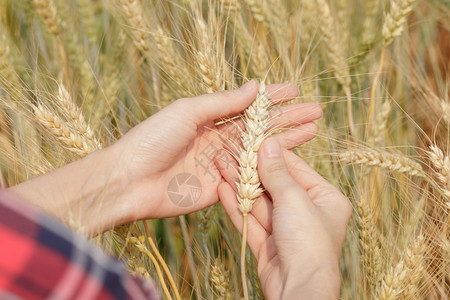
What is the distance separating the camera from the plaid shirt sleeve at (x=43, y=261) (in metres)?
0.67

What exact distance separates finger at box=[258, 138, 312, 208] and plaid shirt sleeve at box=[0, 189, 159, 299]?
18.5 inches

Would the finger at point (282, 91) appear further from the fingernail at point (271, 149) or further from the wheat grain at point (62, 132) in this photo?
the wheat grain at point (62, 132)

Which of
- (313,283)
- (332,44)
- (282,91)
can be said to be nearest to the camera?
(313,283)

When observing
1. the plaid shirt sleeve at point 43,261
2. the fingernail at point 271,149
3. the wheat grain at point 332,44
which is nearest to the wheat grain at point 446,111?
the wheat grain at point 332,44

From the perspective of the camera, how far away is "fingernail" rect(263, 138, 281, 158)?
119 cm

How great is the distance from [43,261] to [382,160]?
2.79 feet

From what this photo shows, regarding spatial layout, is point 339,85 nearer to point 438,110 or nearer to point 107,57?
point 438,110

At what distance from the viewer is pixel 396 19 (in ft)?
4.89

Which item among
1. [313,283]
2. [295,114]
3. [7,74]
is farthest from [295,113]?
[7,74]

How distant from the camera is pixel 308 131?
1.34 meters

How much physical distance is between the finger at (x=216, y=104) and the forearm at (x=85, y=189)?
0.18 meters

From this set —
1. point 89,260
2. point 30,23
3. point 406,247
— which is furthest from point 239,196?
point 30,23

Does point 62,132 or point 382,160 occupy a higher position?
point 62,132

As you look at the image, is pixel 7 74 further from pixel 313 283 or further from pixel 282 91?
pixel 313 283
